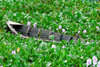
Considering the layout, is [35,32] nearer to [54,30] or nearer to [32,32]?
[32,32]

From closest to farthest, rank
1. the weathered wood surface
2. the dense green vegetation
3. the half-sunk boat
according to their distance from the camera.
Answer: the dense green vegetation, the weathered wood surface, the half-sunk boat

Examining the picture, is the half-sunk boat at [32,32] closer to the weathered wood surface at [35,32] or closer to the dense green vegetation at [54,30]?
the weathered wood surface at [35,32]

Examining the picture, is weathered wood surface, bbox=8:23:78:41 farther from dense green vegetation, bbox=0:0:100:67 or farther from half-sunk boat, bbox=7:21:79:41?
dense green vegetation, bbox=0:0:100:67

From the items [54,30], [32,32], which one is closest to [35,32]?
[32,32]

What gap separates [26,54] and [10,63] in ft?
1.14

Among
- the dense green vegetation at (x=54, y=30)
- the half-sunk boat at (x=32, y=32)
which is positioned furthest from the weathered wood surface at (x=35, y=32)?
the dense green vegetation at (x=54, y=30)

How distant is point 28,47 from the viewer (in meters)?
3.76

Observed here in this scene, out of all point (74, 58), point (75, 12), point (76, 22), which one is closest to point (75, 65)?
point (74, 58)

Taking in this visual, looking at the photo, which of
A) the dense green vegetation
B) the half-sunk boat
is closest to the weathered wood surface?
the half-sunk boat

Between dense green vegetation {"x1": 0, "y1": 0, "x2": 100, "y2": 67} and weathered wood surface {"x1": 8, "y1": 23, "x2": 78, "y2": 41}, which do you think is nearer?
dense green vegetation {"x1": 0, "y1": 0, "x2": 100, "y2": 67}

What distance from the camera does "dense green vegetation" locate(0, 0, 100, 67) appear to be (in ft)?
11.2

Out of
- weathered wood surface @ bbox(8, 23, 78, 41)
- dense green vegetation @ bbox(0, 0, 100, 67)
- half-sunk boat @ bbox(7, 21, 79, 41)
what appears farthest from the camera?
half-sunk boat @ bbox(7, 21, 79, 41)

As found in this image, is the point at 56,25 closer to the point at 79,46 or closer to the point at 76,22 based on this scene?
the point at 76,22

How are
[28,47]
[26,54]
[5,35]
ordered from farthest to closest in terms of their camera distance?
[5,35]
[28,47]
[26,54]
